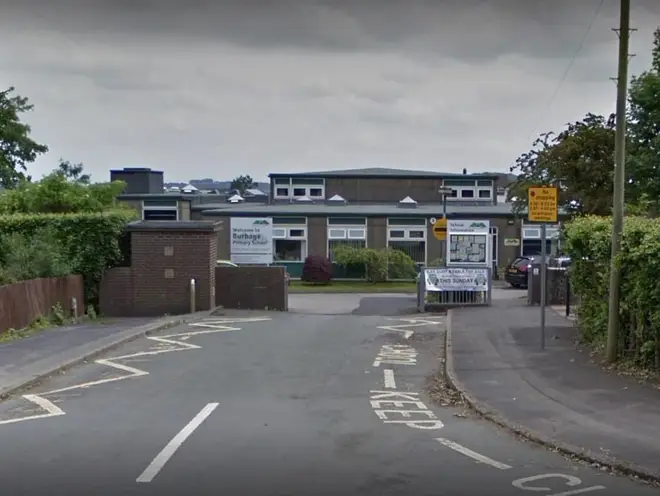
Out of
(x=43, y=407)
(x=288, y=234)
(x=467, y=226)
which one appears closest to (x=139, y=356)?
(x=43, y=407)

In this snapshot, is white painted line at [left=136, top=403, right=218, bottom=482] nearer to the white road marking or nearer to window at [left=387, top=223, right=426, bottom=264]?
the white road marking

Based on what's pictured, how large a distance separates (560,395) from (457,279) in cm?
1530

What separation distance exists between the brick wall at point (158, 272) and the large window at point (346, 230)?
25659mm

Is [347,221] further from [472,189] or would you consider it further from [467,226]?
[472,189]

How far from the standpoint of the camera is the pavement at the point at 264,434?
6996 mm

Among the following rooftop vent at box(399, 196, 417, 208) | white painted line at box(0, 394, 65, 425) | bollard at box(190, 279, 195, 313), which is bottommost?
white painted line at box(0, 394, 65, 425)

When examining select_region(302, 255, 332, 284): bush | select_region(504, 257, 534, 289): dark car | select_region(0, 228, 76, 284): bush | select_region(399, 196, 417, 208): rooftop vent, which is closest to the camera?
select_region(0, 228, 76, 284): bush

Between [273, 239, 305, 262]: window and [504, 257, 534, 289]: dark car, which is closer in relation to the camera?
[504, 257, 534, 289]: dark car

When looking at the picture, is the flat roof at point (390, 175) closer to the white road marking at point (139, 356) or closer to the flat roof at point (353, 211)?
the flat roof at point (353, 211)

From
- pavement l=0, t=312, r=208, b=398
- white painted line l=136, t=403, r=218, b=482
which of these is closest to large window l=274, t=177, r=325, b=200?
pavement l=0, t=312, r=208, b=398

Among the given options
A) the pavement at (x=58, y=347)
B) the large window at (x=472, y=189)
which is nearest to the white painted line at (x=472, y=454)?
the pavement at (x=58, y=347)

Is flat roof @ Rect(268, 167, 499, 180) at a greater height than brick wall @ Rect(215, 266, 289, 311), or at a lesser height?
greater

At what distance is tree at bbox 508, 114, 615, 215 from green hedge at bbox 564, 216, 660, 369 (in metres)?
12.0

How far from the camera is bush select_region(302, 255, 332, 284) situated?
152 feet
